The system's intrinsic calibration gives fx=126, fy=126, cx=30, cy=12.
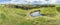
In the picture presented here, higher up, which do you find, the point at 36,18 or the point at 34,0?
the point at 34,0

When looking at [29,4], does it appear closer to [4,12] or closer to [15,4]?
[15,4]

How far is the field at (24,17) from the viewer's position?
1232 millimetres

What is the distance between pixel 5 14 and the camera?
1.27 meters

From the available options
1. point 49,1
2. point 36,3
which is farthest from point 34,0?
point 49,1

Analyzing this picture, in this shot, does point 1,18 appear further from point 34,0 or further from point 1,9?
point 34,0

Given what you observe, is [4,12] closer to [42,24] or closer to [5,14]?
[5,14]

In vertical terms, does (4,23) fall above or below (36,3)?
below

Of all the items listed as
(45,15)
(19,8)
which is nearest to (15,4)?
(19,8)

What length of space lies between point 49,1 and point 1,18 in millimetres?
520

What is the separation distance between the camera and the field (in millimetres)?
1232

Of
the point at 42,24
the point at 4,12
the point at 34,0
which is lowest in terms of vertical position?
the point at 42,24

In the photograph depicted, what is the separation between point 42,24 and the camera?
1229mm

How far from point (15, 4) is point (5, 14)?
0.49ft

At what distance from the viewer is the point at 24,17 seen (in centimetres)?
126
